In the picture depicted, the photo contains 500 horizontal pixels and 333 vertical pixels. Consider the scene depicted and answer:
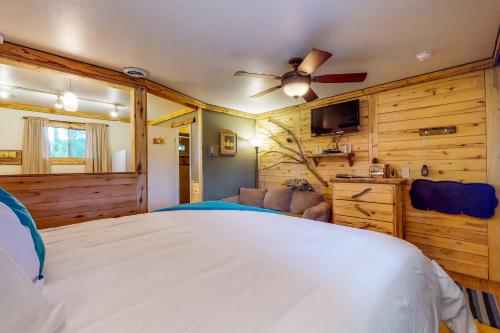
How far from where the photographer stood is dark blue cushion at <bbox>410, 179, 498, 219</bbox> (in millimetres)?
2314

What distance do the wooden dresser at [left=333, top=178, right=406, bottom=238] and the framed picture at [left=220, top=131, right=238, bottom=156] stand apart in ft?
6.60

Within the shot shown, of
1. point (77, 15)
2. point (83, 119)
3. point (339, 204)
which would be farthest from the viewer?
point (83, 119)

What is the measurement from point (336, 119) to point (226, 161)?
206 cm

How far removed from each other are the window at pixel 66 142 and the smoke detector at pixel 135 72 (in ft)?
10.6

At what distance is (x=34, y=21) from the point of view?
1.70 metres

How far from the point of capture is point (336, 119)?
345 cm

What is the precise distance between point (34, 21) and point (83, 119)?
3738 millimetres

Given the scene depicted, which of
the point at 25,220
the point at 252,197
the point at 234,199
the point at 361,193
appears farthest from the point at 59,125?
the point at 361,193

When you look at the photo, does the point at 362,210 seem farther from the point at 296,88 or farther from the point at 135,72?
the point at 135,72

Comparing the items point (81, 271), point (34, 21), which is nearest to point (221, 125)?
point (34, 21)

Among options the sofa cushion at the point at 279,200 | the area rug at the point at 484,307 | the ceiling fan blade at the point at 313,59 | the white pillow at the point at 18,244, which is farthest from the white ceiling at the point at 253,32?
the area rug at the point at 484,307

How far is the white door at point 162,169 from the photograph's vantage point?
3646 mm

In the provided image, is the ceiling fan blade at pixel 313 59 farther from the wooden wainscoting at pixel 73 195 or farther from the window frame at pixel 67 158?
the window frame at pixel 67 158

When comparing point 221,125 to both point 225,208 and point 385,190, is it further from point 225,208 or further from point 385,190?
point 385,190
